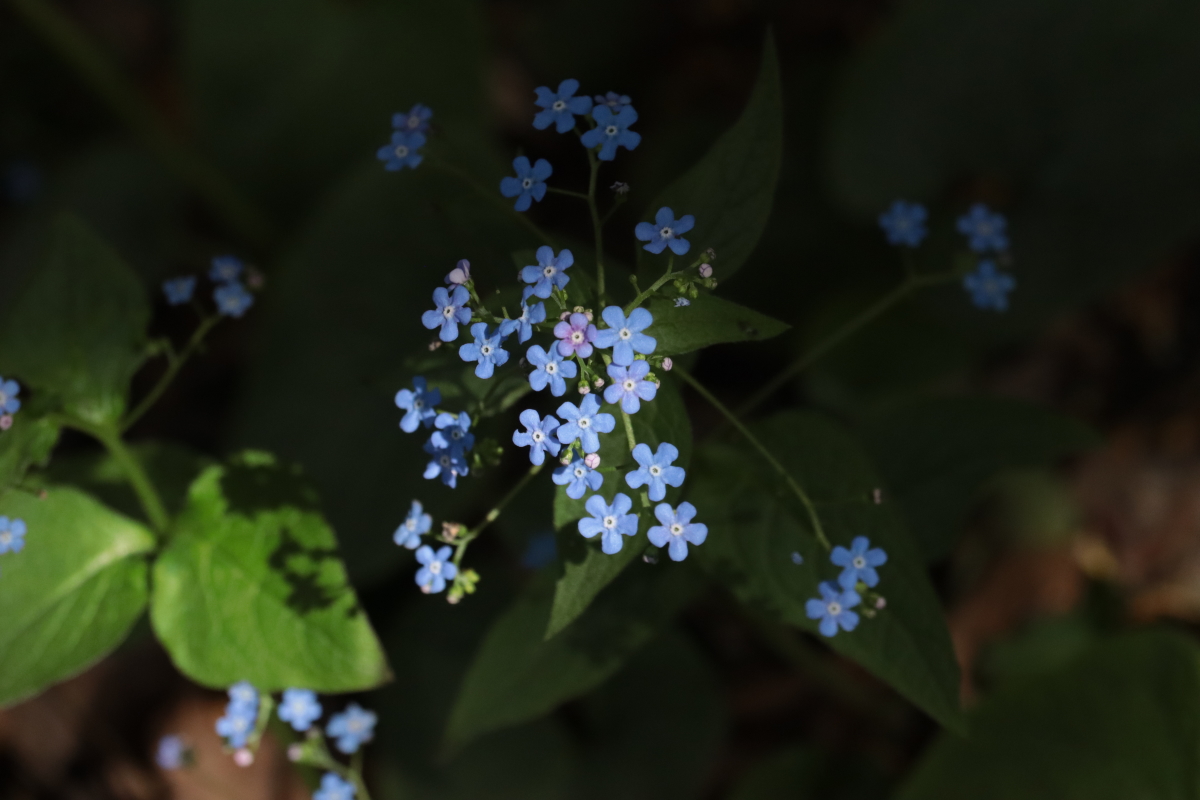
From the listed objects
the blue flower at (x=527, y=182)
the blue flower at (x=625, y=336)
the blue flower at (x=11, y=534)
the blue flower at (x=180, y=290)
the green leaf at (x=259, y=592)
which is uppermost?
the blue flower at (x=527, y=182)

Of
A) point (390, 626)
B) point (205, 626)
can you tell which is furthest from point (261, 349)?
point (205, 626)

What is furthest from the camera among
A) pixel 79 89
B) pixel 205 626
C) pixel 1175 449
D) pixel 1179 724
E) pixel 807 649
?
pixel 79 89

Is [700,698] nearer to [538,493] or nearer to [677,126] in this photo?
[538,493]

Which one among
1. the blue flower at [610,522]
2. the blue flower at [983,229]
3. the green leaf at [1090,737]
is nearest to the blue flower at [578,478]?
A: the blue flower at [610,522]

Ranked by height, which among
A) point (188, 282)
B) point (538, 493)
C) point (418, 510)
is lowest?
point (538, 493)

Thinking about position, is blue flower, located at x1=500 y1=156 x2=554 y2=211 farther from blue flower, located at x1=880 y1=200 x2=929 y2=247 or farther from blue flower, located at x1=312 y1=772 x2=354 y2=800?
blue flower, located at x1=312 y1=772 x2=354 y2=800

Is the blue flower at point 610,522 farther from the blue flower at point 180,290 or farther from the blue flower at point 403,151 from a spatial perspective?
the blue flower at point 180,290

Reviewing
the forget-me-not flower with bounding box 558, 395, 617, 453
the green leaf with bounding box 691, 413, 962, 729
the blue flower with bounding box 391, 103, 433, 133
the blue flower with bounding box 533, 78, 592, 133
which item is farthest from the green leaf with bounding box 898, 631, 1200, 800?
the blue flower with bounding box 391, 103, 433, 133
